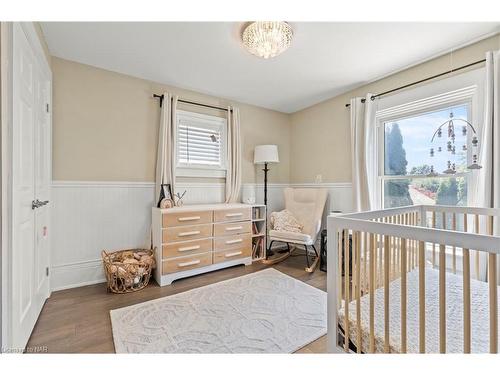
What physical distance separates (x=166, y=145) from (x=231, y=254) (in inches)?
61.4

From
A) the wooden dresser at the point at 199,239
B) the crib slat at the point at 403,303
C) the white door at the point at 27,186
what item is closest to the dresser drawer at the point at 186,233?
the wooden dresser at the point at 199,239

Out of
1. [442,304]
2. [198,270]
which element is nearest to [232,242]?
[198,270]

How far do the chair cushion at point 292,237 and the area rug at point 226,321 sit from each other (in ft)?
1.96

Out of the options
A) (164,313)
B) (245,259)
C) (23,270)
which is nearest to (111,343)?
(164,313)

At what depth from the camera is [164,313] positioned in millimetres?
1831

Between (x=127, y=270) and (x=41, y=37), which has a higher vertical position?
(x=41, y=37)

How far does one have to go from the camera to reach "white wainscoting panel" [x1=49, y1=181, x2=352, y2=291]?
226 cm

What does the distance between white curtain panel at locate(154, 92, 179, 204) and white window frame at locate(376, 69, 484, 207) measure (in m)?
2.51

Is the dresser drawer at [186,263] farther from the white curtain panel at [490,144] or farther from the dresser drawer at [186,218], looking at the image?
the white curtain panel at [490,144]

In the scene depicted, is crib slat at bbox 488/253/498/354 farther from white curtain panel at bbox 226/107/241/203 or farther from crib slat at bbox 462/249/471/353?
white curtain panel at bbox 226/107/241/203

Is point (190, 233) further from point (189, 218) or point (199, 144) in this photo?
point (199, 144)

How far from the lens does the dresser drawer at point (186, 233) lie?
2.43 metres

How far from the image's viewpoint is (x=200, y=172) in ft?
10.3
